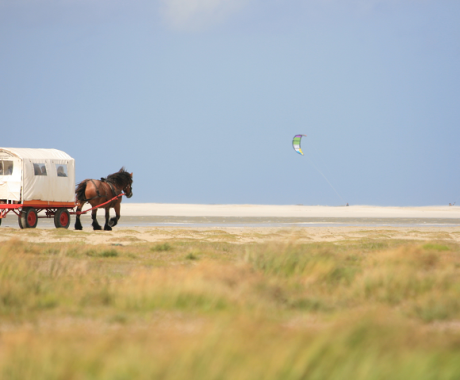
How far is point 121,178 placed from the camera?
24.4 metres

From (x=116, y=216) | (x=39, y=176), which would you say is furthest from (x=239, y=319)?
(x=116, y=216)

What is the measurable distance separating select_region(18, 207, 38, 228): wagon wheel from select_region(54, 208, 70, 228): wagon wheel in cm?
91

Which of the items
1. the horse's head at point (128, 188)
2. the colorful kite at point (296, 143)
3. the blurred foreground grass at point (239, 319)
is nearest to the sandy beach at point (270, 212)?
the colorful kite at point (296, 143)

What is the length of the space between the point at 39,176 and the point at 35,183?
14.1 inches

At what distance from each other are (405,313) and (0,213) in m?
18.5

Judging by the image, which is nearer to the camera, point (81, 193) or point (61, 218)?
point (81, 193)

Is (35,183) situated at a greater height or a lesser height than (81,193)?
greater

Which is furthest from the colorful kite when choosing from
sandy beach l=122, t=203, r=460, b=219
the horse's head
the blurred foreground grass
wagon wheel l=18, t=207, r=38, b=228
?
the blurred foreground grass

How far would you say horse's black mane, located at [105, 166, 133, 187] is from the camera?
79.1 ft

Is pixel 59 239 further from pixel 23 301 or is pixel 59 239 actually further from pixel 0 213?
pixel 23 301

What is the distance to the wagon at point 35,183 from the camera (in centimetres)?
2212

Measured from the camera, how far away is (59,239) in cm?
1919

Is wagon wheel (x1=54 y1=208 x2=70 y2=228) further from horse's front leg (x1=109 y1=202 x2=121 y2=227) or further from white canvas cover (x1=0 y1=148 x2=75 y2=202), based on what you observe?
horse's front leg (x1=109 y1=202 x2=121 y2=227)

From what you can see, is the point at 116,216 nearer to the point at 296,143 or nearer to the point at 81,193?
the point at 81,193
